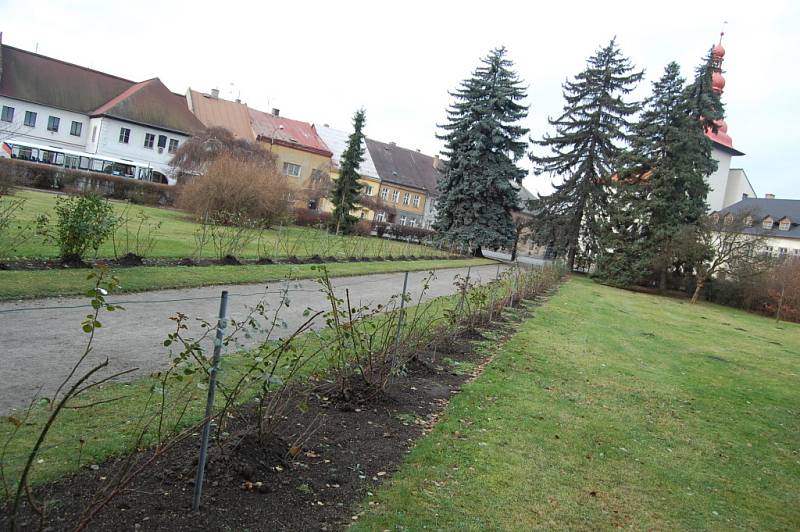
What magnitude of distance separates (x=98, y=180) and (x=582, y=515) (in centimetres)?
3322

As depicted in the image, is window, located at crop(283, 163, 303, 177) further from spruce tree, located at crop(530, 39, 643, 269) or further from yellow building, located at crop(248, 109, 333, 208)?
spruce tree, located at crop(530, 39, 643, 269)

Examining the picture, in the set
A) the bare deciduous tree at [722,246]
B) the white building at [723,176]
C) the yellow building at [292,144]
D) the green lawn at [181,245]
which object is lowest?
the green lawn at [181,245]

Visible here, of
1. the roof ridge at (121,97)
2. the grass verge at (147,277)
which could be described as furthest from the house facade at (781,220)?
the roof ridge at (121,97)

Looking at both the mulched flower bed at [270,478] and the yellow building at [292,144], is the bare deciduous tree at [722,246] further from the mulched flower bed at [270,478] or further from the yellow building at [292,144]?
the yellow building at [292,144]

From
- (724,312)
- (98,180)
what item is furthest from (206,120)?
(724,312)

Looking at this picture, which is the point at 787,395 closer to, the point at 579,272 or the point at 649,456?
the point at 649,456

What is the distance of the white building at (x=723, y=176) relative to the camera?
52.1 meters

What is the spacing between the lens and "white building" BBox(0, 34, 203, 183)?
149 ft

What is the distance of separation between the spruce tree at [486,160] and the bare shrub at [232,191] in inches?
589

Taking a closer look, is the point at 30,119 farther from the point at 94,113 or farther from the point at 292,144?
the point at 292,144

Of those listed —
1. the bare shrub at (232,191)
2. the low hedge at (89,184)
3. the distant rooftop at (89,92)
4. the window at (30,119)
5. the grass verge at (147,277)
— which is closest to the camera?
the grass verge at (147,277)

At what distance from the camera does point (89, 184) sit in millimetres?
31406

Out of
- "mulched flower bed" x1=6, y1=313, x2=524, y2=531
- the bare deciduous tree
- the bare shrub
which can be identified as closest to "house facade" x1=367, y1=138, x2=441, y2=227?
the bare deciduous tree

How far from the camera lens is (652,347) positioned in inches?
562
